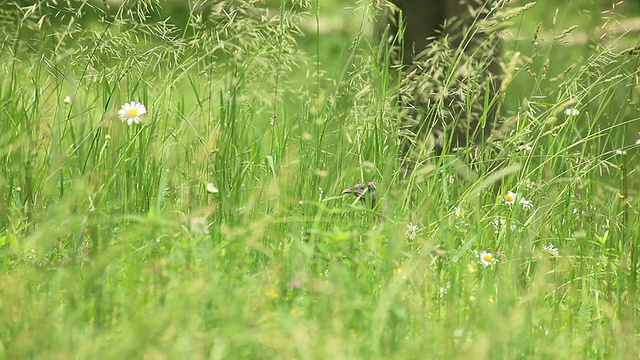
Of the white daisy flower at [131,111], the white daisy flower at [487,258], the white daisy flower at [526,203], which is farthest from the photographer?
the white daisy flower at [526,203]

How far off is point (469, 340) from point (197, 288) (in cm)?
65

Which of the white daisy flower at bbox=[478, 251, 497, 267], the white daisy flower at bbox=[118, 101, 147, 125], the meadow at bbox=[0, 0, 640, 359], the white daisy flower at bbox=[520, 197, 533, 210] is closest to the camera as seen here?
the meadow at bbox=[0, 0, 640, 359]

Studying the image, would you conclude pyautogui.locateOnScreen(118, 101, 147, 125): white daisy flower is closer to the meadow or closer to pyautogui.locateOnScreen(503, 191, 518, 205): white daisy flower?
the meadow

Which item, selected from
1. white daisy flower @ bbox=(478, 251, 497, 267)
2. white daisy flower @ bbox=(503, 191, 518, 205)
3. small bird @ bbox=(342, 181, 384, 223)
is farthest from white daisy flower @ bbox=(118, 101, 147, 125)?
white daisy flower @ bbox=(503, 191, 518, 205)

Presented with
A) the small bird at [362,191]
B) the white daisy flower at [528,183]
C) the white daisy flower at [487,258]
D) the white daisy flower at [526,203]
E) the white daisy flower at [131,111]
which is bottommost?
the white daisy flower at [487,258]

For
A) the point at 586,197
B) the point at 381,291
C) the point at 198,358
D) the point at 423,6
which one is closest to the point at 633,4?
the point at 423,6

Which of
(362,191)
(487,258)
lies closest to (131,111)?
(362,191)

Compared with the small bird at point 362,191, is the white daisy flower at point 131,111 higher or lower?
higher

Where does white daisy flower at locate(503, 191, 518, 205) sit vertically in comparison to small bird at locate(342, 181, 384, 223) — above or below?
below

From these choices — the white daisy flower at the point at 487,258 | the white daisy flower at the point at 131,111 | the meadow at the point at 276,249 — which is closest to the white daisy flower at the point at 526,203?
the meadow at the point at 276,249

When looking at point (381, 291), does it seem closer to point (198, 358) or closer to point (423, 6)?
point (198, 358)

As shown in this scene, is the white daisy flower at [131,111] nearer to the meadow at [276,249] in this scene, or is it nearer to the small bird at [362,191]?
the meadow at [276,249]

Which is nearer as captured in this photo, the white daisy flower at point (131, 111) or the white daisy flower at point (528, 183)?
the white daisy flower at point (131, 111)

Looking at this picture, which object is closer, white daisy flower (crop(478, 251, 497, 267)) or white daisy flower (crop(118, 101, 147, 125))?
white daisy flower (crop(478, 251, 497, 267))
